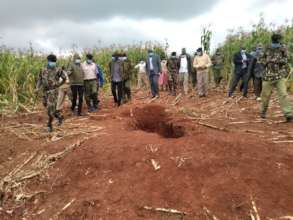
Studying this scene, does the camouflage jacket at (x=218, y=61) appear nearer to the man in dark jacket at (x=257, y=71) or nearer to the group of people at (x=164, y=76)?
the group of people at (x=164, y=76)

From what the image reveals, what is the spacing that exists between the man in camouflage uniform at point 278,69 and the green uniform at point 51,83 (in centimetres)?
438

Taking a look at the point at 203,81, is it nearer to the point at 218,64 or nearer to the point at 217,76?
the point at 218,64

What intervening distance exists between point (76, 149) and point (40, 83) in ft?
7.35

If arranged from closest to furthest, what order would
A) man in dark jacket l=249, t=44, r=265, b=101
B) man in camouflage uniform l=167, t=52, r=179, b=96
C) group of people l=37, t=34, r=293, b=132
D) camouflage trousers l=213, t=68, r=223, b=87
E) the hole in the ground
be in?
the hole in the ground → group of people l=37, t=34, r=293, b=132 → man in dark jacket l=249, t=44, r=265, b=101 → man in camouflage uniform l=167, t=52, r=179, b=96 → camouflage trousers l=213, t=68, r=223, b=87

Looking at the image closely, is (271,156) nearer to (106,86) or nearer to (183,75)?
(183,75)

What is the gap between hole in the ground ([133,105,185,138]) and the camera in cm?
775

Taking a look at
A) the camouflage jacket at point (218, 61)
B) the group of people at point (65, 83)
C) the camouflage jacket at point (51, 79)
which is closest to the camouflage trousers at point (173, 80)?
the camouflage jacket at point (218, 61)

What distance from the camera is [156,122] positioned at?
890 centimetres

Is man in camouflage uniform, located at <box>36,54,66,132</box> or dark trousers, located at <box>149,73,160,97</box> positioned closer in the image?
man in camouflage uniform, located at <box>36,54,66,132</box>

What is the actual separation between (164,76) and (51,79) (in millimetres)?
9350

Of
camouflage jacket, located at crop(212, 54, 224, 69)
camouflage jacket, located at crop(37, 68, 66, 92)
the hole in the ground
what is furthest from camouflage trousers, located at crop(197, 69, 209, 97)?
camouflage jacket, located at crop(37, 68, 66, 92)

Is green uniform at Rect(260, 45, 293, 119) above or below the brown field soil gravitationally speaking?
above

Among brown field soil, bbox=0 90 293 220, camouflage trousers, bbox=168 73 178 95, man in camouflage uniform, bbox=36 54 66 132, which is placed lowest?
brown field soil, bbox=0 90 293 220

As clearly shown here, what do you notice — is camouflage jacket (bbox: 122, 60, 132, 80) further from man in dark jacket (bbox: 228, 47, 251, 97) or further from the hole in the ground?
man in dark jacket (bbox: 228, 47, 251, 97)
